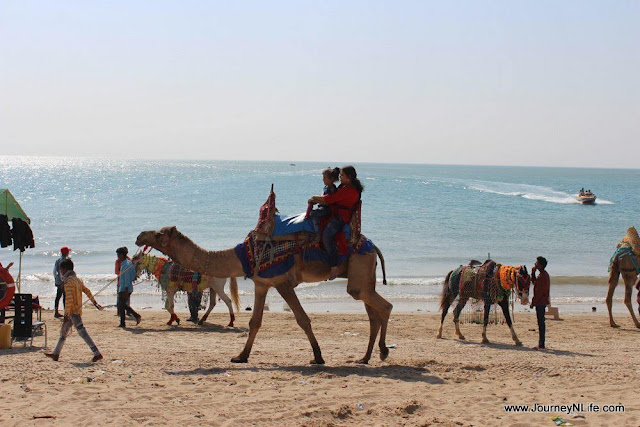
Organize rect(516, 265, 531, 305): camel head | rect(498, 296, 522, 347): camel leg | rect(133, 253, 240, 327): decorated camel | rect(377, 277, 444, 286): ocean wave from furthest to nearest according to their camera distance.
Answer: rect(377, 277, 444, 286): ocean wave → rect(133, 253, 240, 327): decorated camel → rect(498, 296, 522, 347): camel leg → rect(516, 265, 531, 305): camel head

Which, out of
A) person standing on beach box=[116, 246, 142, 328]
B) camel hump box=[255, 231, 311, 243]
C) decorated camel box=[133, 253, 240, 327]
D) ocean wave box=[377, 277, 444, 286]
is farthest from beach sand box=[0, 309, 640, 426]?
ocean wave box=[377, 277, 444, 286]

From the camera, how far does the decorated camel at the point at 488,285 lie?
13.4 metres

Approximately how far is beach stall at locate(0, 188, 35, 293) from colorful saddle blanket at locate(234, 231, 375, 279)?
6.40 metres

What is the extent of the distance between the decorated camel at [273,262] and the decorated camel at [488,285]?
3.67 metres

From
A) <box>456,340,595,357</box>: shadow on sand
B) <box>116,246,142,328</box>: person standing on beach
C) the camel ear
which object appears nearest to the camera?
the camel ear

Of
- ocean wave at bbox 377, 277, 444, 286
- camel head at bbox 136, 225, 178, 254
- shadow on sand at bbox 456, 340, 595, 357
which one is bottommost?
ocean wave at bbox 377, 277, 444, 286

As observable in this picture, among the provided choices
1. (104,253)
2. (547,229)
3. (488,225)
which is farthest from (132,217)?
(547,229)

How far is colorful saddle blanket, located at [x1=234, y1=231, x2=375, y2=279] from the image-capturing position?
410 inches

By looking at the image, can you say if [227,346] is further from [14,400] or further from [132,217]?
[132,217]

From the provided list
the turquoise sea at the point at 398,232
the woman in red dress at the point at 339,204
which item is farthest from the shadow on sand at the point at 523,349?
the turquoise sea at the point at 398,232

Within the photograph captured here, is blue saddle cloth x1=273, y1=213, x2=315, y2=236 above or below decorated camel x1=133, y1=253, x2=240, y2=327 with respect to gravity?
above

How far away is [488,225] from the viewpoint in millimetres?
52219

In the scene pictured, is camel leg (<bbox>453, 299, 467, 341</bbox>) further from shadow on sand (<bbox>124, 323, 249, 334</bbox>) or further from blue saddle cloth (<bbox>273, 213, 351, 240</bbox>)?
blue saddle cloth (<bbox>273, 213, 351, 240</bbox>)

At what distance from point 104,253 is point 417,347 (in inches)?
970
